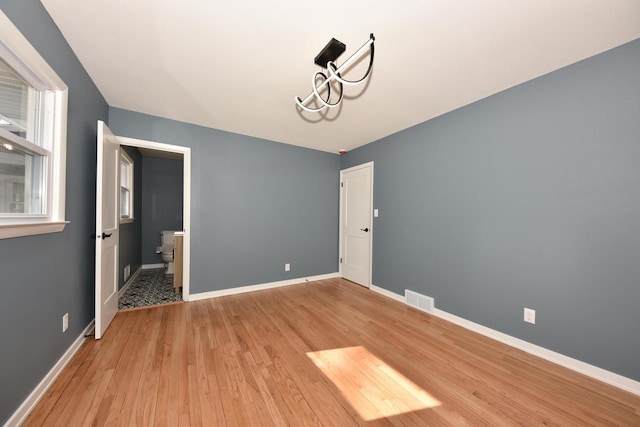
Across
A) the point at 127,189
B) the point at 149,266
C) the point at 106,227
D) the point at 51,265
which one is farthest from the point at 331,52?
the point at 149,266

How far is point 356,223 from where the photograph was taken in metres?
4.14

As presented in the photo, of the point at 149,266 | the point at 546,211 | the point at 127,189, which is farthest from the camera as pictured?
the point at 149,266

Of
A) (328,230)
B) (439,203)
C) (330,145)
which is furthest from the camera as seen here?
(328,230)

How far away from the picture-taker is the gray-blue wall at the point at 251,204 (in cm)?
322

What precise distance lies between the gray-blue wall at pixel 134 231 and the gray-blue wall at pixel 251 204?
1.31 metres

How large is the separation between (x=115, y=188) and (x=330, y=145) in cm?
302

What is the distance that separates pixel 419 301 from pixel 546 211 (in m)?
1.66

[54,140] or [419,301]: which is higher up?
[54,140]

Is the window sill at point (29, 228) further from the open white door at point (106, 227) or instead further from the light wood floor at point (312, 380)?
the light wood floor at point (312, 380)

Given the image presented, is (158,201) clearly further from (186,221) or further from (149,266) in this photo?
(186,221)

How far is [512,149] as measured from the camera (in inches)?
88.2

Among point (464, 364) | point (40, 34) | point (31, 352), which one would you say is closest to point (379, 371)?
point (464, 364)

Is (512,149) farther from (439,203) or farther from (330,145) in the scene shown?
(330,145)

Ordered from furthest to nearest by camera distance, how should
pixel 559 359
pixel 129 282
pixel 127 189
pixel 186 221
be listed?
1. pixel 127 189
2. pixel 129 282
3. pixel 186 221
4. pixel 559 359
